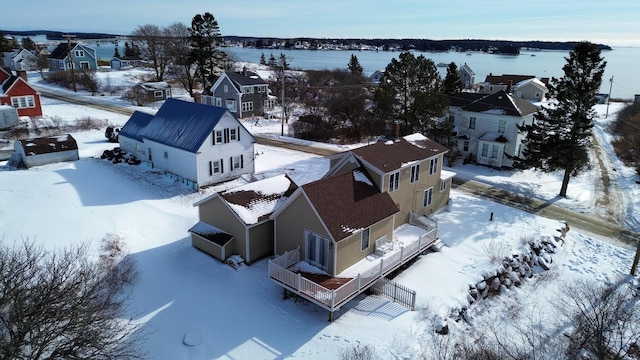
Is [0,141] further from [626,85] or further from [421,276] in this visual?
[626,85]

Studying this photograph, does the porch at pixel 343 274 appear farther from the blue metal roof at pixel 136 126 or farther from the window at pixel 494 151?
the blue metal roof at pixel 136 126

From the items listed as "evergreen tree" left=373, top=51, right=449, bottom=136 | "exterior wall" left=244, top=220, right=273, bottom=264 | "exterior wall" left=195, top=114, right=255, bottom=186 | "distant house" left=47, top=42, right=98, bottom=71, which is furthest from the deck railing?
"distant house" left=47, top=42, right=98, bottom=71

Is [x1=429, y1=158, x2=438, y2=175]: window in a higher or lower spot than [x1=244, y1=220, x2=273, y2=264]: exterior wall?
higher

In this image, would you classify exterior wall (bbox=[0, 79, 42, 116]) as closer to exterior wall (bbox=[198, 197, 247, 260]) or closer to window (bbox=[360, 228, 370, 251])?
exterior wall (bbox=[198, 197, 247, 260])

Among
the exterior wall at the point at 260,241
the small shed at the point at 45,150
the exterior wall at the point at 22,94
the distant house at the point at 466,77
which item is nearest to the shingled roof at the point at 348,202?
the exterior wall at the point at 260,241

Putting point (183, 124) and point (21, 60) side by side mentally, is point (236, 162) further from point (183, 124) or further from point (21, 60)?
point (21, 60)

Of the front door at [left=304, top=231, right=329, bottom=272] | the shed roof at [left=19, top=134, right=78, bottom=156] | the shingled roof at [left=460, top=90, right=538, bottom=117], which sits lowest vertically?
the front door at [left=304, top=231, right=329, bottom=272]

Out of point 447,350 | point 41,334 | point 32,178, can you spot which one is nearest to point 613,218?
point 447,350
